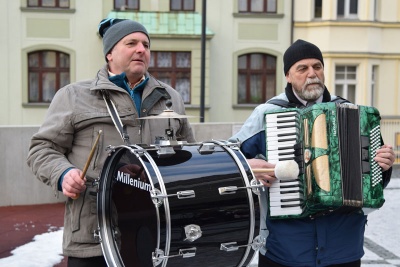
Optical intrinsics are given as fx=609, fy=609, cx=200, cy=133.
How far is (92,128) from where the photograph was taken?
285cm

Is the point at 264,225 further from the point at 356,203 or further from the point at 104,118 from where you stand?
the point at 104,118

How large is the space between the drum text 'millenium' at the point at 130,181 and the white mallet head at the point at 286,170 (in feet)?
2.33

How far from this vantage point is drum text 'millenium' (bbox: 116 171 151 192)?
8.02 ft

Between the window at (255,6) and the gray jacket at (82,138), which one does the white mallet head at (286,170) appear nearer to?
the gray jacket at (82,138)

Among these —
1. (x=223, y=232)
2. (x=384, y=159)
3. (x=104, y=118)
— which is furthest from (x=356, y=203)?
(x=104, y=118)

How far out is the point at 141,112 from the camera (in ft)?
9.52

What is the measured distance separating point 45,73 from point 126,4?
10.3 ft

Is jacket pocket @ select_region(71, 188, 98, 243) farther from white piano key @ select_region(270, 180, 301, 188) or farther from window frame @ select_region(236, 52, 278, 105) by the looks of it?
window frame @ select_region(236, 52, 278, 105)

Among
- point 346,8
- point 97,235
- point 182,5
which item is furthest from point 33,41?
point 97,235

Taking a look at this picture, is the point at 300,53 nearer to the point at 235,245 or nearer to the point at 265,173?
the point at 265,173

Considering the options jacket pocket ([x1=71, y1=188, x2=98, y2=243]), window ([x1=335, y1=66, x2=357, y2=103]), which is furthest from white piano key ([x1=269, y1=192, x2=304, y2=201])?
window ([x1=335, y1=66, x2=357, y2=103])

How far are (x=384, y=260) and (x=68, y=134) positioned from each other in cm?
411

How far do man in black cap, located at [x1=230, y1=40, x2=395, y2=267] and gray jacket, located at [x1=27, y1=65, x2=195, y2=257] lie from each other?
611 mm

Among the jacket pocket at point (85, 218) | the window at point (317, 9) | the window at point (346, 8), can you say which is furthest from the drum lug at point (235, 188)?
the window at point (317, 9)
